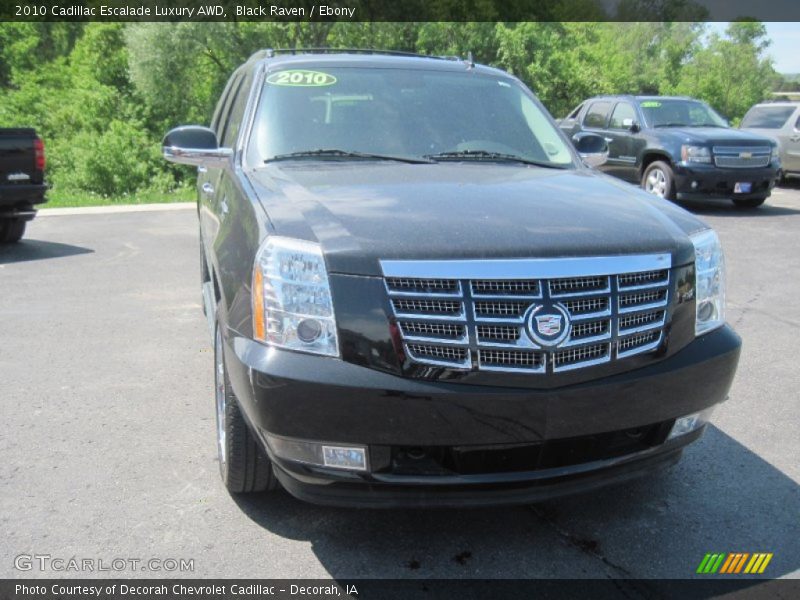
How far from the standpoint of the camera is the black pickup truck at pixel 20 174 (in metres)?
9.50

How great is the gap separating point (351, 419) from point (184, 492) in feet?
4.24

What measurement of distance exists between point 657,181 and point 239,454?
11.5m

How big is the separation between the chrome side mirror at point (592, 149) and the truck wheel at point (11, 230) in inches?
299

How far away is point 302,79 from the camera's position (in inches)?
175

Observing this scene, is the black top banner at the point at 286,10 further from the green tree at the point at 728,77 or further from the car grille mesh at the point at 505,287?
the car grille mesh at the point at 505,287

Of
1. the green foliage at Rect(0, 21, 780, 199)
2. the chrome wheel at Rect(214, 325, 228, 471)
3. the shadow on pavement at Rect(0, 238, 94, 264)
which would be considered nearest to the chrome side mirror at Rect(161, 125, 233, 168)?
the chrome wheel at Rect(214, 325, 228, 471)

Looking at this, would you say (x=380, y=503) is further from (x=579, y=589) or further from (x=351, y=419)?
(x=579, y=589)

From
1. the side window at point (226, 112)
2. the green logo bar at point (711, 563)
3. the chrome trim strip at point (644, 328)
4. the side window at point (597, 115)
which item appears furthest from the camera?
the side window at point (597, 115)

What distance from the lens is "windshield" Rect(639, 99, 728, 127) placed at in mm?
13906

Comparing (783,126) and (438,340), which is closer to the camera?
(438,340)

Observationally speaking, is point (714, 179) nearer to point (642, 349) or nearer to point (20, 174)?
point (20, 174)

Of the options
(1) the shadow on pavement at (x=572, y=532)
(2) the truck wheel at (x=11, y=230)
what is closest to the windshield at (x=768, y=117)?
(2) the truck wheel at (x=11, y=230)

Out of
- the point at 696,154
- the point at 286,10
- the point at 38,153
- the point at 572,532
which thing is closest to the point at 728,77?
the point at 286,10

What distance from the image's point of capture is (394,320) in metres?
2.70
